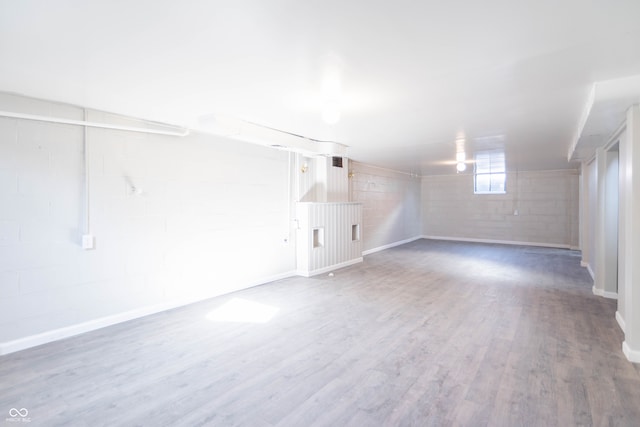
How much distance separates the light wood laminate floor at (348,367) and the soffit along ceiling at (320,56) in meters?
2.24

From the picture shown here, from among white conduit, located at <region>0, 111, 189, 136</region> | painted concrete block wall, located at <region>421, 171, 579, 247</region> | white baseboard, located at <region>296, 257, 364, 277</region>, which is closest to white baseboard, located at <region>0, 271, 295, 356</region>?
white baseboard, located at <region>296, 257, 364, 277</region>

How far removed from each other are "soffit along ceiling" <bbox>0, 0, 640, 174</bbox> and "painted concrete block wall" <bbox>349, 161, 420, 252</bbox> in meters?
4.22

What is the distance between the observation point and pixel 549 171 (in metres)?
9.16

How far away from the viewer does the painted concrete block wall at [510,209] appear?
9008 millimetres

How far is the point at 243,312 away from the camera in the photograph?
A: 376 centimetres

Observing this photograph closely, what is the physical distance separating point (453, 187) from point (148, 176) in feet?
31.1

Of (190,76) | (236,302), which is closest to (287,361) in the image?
(236,302)

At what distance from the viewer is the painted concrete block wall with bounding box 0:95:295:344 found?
9.24 ft

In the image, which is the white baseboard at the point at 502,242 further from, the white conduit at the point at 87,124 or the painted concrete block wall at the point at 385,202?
the white conduit at the point at 87,124

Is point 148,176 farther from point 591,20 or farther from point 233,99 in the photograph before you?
point 591,20

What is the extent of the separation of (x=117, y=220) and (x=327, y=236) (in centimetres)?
342

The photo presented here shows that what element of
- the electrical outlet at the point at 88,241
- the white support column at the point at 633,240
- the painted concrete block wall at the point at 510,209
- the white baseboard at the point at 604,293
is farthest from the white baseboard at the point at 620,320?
the painted concrete block wall at the point at 510,209

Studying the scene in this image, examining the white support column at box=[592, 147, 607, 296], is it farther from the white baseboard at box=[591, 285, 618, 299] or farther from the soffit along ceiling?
the soffit along ceiling

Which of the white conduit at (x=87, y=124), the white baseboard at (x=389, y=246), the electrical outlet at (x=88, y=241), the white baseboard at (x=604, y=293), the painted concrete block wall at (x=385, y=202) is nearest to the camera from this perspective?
the white conduit at (x=87, y=124)
